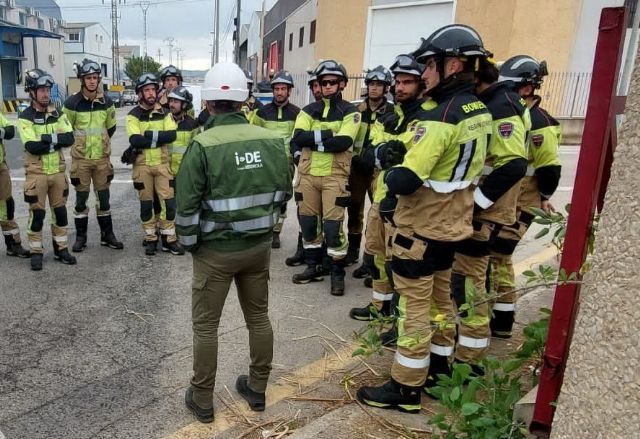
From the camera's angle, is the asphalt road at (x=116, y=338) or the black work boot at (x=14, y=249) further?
the black work boot at (x=14, y=249)

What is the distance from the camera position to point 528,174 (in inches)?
170

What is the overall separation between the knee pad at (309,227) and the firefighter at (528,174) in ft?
6.86

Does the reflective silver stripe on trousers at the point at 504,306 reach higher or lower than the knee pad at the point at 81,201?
lower

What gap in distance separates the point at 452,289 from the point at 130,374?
2332mm

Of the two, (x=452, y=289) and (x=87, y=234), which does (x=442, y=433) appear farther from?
(x=87, y=234)

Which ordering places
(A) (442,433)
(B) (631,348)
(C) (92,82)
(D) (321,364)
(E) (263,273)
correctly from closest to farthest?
(B) (631,348) → (A) (442,433) → (E) (263,273) → (D) (321,364) → (C) (92,82)

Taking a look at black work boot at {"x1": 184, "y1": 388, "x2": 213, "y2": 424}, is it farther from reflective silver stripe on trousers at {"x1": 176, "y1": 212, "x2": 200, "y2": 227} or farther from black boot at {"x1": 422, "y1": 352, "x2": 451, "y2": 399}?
black boot at {"x1": 422, "y1": 352, "x2": 451, "y2": 399}

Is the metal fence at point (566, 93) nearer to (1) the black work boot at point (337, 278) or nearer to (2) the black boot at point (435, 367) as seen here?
(1) the black work boot at point (337, 278)

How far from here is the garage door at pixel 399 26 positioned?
20797 mm

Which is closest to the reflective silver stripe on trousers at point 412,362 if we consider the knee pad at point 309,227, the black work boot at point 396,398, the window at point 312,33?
the black work boot at point 396,398

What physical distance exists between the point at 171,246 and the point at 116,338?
7.78 feet

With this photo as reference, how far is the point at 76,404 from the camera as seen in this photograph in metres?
3.43

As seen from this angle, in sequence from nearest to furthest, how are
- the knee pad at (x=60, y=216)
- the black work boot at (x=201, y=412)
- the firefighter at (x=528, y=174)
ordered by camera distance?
the black work boot at (x=201, y=412)
the firefighter at (x=528, y=174)
the knee pad at (x=60, y=216)

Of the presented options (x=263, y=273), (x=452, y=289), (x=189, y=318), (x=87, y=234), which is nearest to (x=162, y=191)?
(x=87, y=234)
